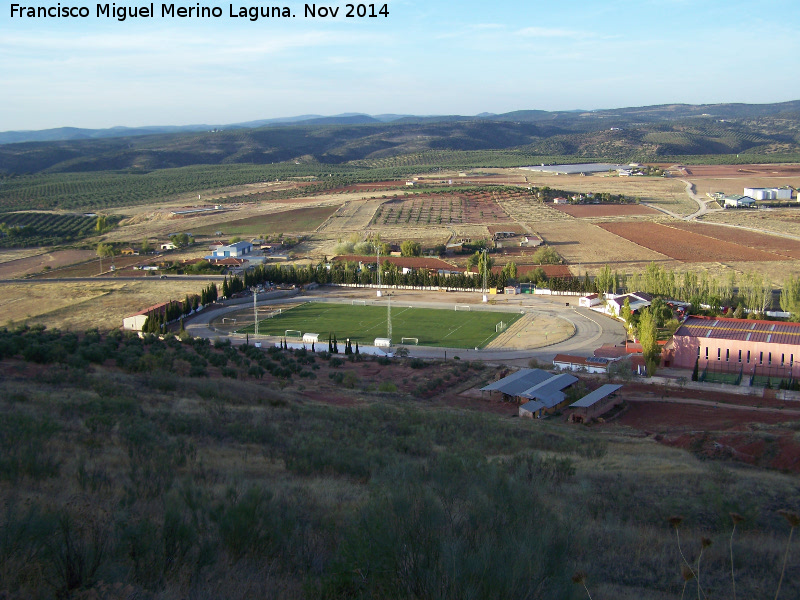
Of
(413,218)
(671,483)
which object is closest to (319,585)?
(671,483)

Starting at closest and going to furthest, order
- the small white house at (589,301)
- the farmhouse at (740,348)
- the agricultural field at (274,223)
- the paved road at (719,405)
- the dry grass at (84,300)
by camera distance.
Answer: the paved road at (719,405), the farmhouse at (740,348), the dry grass at (84,300), the small white house at (589,301), the agricultural field at (274,223)

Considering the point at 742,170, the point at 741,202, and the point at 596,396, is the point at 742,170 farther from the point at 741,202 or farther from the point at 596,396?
the point at 596,396

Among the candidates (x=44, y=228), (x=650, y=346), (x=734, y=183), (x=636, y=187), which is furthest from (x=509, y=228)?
(x=734, y=183)

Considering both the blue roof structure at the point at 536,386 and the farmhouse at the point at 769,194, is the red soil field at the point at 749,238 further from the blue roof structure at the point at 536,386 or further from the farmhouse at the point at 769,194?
the blue roof structure at the point at 536,386

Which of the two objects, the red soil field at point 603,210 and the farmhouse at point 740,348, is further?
the red soil field at point 603,210

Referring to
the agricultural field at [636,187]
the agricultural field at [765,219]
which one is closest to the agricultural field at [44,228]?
the agricultural field at [636,187]

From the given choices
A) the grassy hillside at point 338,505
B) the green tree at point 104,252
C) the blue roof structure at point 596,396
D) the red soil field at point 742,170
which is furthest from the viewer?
the red soil field at point 742,170

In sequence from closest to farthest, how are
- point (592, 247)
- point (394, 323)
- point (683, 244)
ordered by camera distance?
point (394, 323) < point (683, 244) < point (592, 247)

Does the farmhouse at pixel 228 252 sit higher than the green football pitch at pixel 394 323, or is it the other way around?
the farmhouse at pixel 228 252
